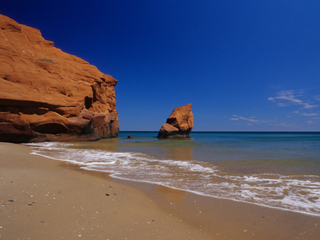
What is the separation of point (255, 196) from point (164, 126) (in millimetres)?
37313

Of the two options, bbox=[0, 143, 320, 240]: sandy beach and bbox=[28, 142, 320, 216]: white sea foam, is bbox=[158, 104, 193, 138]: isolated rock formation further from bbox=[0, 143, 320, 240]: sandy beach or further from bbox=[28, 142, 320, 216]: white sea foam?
bbox=[0, 143, 320, 240]: sandy beach

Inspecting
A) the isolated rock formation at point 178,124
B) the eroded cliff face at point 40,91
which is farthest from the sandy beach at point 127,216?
the isolated rock formation at point 178,124

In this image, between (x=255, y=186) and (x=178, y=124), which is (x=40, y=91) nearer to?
(x=255, y=186)

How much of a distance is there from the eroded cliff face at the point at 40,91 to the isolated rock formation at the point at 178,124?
46.9 feet

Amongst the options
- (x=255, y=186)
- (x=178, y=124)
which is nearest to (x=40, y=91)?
(x=255, y=186)

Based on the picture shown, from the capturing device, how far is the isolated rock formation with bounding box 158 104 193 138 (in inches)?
1638

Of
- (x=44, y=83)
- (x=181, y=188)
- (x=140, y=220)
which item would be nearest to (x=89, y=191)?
(x=140, y=220)

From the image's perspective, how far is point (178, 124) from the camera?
139 ft

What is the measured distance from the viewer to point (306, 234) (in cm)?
282

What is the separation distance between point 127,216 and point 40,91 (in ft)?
71.2

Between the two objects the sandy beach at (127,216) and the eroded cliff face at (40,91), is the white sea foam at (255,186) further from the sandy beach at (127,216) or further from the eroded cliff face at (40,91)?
the eroded cliff face at (40,91)

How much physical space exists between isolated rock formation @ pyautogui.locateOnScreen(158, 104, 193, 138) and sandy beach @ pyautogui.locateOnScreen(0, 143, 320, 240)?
3711 cm

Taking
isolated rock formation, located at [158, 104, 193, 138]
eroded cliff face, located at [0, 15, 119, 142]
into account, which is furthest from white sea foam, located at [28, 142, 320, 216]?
isolated rock formation, located at [158, 104, 193, 138]

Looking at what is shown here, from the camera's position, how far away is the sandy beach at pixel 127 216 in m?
2.54
